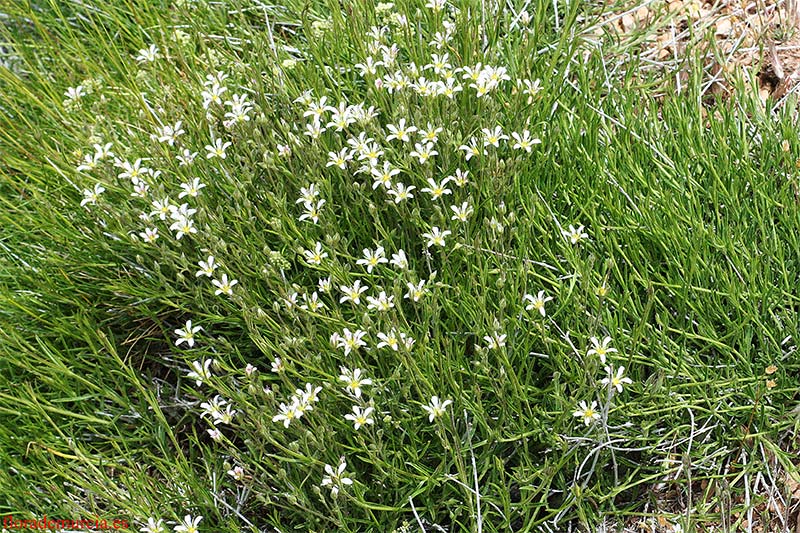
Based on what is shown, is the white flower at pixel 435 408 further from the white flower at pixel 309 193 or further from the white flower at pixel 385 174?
the white flower at pixel 309 193

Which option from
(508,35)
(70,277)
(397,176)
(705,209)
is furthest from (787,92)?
(70,277)

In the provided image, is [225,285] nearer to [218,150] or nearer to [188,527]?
[218,150]

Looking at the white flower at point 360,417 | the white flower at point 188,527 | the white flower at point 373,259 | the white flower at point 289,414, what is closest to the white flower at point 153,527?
the white flower at point 188,527

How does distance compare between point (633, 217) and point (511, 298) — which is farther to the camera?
point (633, 217)

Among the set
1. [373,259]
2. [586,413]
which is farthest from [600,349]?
[373,259]

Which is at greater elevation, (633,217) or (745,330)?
(633,217)

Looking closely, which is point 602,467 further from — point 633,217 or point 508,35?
point 508,35
